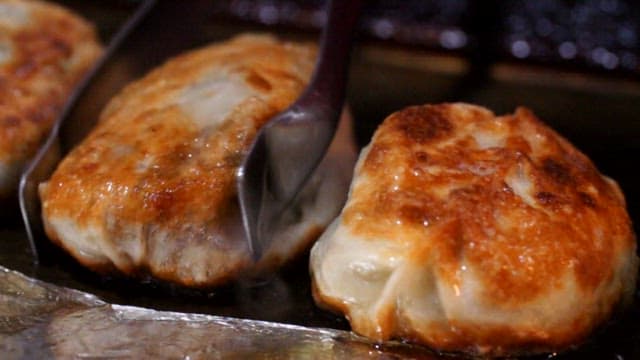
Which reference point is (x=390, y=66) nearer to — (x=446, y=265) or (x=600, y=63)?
(x=600, y=63)

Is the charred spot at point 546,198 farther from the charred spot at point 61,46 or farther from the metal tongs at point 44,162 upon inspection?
the charred spot at point 61,46

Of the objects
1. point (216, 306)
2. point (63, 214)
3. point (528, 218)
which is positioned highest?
point (528, 218)

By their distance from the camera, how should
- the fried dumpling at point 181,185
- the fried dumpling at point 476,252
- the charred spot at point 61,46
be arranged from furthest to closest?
the charred spot at point 61,46 → the fried dumpling at point 181,185 → the fried dumpling at point 476,252

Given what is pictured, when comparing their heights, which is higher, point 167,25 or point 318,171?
point 167,25

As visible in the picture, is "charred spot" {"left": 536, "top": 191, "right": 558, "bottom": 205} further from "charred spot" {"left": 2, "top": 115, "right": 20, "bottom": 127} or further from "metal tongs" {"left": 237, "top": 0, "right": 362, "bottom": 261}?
"charred spot" {"left": 2, "top": 115, "right": 20, "bottom": 127}

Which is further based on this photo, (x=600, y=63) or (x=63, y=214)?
(x=600, y=63)

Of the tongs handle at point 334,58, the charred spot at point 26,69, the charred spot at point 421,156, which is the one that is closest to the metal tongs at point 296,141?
the tongs handle at point 334,58

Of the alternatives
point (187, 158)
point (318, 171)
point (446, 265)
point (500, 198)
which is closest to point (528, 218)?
point (500, 198)

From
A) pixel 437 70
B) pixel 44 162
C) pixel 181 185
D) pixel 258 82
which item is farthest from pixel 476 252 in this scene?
pixel 437 70
